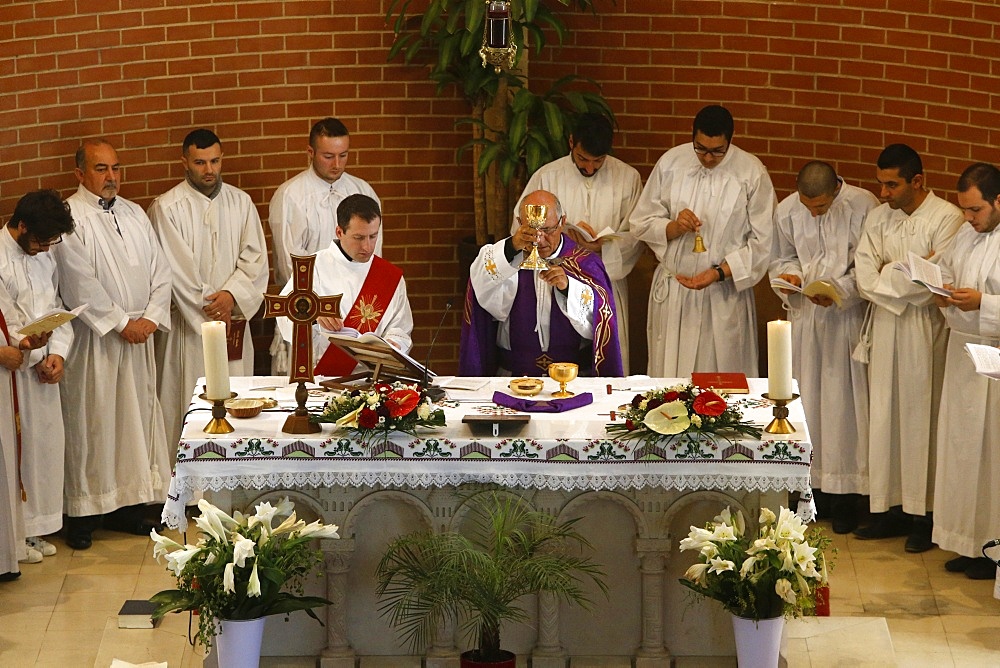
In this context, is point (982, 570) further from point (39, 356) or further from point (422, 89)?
point (39, 356)

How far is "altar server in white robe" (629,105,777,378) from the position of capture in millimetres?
8969

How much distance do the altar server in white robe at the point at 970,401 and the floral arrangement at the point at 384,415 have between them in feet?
9.78

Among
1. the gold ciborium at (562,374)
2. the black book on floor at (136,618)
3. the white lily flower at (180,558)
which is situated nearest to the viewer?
the white lily flower at (180,558)

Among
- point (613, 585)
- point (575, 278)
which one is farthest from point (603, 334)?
point (613, 585)

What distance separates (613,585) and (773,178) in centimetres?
426

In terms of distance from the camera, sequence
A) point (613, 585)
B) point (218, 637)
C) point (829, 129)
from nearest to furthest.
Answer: point (218, 637) → point (613, 585) → point (829, 129)

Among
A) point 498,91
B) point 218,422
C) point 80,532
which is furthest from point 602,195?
point 218,422

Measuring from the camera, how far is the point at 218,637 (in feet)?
20.0

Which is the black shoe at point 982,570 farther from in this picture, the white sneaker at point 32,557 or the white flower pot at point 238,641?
the white sneaker at point 32,557

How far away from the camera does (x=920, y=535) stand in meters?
8.44

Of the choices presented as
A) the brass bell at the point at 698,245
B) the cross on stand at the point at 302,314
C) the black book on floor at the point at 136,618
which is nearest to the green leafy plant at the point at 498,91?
the brass bell at the point at 698,245

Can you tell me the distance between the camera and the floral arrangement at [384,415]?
20.4 feet

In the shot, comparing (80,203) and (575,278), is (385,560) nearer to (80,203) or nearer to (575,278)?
(575,278)

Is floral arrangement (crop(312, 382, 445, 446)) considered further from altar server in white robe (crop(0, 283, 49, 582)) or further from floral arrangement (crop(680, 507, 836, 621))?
altar server in white robe (crop(0, 283, 49, 582))
